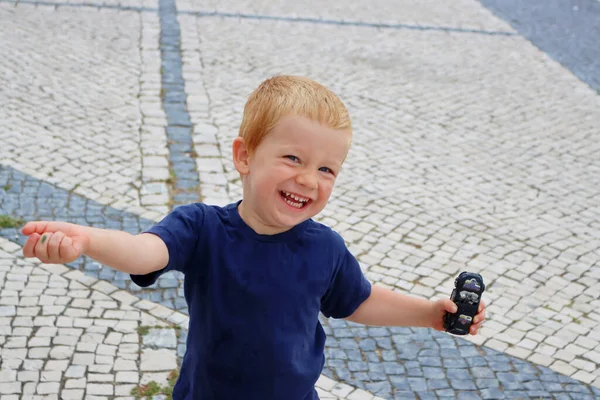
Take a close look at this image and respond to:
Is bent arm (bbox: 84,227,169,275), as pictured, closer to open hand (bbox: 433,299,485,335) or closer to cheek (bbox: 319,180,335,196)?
cheek (bbox: 319,180,335,196)

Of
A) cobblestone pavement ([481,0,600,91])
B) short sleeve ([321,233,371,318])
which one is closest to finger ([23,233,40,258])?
short sleeve ([321,233,371,318])

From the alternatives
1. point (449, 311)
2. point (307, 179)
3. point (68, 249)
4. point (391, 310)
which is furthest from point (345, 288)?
point (68, 249)

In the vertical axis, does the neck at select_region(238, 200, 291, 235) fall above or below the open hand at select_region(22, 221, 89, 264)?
below

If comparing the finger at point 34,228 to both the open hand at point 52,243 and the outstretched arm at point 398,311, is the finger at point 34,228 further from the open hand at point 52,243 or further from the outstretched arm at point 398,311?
the outstretched arm at point 398,311

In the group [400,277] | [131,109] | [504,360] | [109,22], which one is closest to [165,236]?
[504,360]

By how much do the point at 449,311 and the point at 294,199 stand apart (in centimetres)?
58

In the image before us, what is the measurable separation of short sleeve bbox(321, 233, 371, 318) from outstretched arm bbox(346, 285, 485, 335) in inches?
1.3

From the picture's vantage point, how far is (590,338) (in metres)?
4.62

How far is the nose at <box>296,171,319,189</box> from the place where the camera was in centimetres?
211

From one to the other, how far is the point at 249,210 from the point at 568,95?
7.57 m

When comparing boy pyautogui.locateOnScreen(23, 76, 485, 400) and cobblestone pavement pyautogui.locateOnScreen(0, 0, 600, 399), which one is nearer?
boy pyautogui.locateOnScreen(23, 76, 485, 400)

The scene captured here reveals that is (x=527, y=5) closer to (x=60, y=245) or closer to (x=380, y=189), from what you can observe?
(x=380, y=189)

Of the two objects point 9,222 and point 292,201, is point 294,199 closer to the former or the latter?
point 292,201

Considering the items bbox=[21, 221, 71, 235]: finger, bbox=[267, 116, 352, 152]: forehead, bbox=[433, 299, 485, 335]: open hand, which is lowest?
bbox=[433, 299, 485, 335]: open hand
